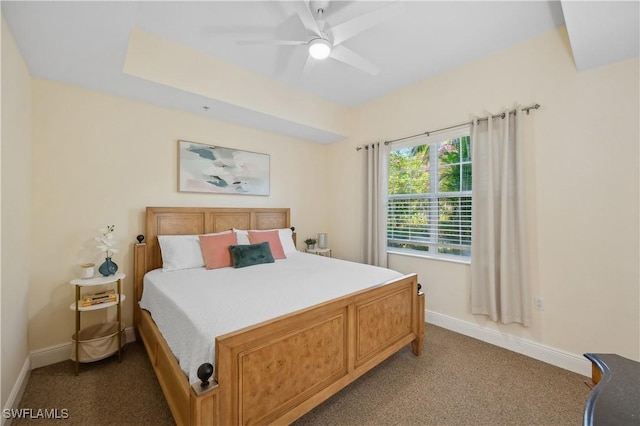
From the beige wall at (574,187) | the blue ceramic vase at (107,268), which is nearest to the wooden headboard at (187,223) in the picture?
the blue ceramic vase at (107,268)

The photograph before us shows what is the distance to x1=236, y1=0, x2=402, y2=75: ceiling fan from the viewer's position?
172cm

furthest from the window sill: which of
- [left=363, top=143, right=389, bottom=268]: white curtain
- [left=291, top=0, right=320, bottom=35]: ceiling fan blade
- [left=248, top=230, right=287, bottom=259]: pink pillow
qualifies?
[left=291, top=0, right=320, bottom=35]: ceiling fan blade

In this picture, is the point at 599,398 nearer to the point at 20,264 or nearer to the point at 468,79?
the point at 468,79

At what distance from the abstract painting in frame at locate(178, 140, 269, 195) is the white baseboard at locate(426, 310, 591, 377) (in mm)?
2818

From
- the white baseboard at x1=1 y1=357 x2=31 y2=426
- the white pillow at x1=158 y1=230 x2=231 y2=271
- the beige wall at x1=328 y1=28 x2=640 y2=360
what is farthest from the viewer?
the white pillow at x1=158 y1=230 x2=231 y2=271

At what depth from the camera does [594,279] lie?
2.13 meters

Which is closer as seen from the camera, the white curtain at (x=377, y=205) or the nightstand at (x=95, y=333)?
→ the nightstand at (x=95, y=333)

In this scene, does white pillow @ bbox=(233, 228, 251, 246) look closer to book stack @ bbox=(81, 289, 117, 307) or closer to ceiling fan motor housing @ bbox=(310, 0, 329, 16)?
book stack @ bbox=(81, 289, 117, 307)

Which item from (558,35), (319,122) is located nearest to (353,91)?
(319,122)

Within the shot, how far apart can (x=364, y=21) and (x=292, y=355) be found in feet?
7.16

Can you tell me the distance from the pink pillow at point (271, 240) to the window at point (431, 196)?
1525 millimetres

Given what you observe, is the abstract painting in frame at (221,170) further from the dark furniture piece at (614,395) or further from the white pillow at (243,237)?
the dark furniture piece at (614,395)

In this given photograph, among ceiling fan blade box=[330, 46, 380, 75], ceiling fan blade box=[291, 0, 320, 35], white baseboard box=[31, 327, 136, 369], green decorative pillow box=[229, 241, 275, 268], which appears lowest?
white baseboard box=[31, 327, 136, 369]

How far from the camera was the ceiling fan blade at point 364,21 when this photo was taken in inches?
64.4
